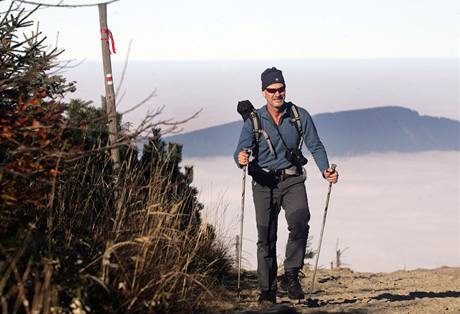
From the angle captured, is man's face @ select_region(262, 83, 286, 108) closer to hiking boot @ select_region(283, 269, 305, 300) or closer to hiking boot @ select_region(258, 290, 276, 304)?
hiking boot @ select_region(283, 269, 305, 300)

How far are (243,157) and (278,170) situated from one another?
1.26 feet

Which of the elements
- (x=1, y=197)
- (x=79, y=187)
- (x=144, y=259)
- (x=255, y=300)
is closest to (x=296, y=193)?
(x=255, y=300)

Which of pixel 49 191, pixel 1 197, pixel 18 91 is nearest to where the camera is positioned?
pixel 1 197

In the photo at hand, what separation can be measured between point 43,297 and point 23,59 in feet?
10.4

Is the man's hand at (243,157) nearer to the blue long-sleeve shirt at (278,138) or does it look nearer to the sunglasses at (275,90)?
the blue long-sleeve shirt at (278,138)

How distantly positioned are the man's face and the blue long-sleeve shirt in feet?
0.44

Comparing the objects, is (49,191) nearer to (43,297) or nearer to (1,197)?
(1,197)

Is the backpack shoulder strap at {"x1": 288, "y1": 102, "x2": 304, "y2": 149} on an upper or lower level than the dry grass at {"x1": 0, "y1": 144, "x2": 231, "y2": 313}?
upper

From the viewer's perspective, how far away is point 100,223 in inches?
287

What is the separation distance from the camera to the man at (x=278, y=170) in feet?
28.3

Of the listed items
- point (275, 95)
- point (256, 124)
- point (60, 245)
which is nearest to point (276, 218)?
point (256, 124)

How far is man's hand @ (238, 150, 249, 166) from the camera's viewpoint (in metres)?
8.52

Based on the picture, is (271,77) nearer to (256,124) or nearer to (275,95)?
(275,95)

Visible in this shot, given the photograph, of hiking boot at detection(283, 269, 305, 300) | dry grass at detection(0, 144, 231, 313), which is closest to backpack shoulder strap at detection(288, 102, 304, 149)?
hiking boot at detection(283, 269, 305, 300)
